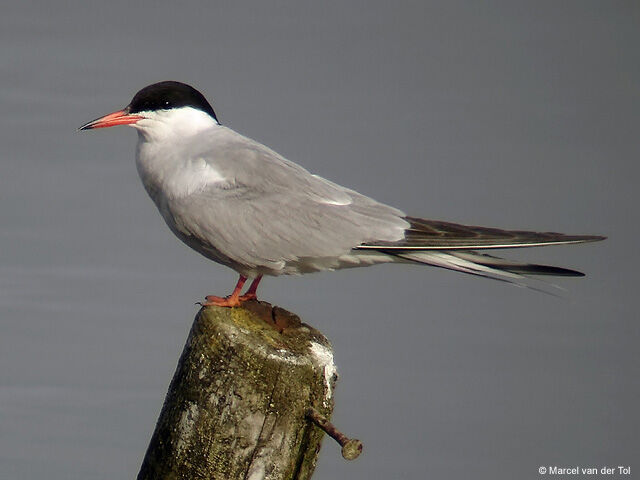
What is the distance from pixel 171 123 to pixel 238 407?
1.72m

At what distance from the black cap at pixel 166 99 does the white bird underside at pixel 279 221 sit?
1.14 feet

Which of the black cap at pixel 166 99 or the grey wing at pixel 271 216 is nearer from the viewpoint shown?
the grey wing at pixel 271 216

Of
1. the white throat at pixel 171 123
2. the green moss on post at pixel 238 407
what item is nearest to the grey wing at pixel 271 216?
the white throat at pixel 171 123

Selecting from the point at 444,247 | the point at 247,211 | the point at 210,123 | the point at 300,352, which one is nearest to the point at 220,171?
the point at 247,211

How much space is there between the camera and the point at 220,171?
3.65 metres

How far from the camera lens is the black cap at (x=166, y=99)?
4.04 metres

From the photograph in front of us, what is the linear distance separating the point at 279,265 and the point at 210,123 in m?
0.73

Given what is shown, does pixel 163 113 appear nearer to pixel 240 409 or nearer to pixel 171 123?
pixel 171 123

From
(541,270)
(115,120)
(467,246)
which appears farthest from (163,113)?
(541,270)

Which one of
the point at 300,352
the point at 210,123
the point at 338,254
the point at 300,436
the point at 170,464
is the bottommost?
the point at 170,464

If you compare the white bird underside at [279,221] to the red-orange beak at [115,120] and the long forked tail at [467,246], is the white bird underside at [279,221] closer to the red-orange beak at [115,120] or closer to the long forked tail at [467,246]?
the long forked tail at [467,246]

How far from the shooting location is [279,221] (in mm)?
3617

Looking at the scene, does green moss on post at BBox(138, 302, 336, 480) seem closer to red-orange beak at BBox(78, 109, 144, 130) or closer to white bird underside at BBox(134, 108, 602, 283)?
white bird underside at BBox(134, 108, 602, 283)

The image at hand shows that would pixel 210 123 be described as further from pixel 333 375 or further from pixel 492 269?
pixel 333 375
